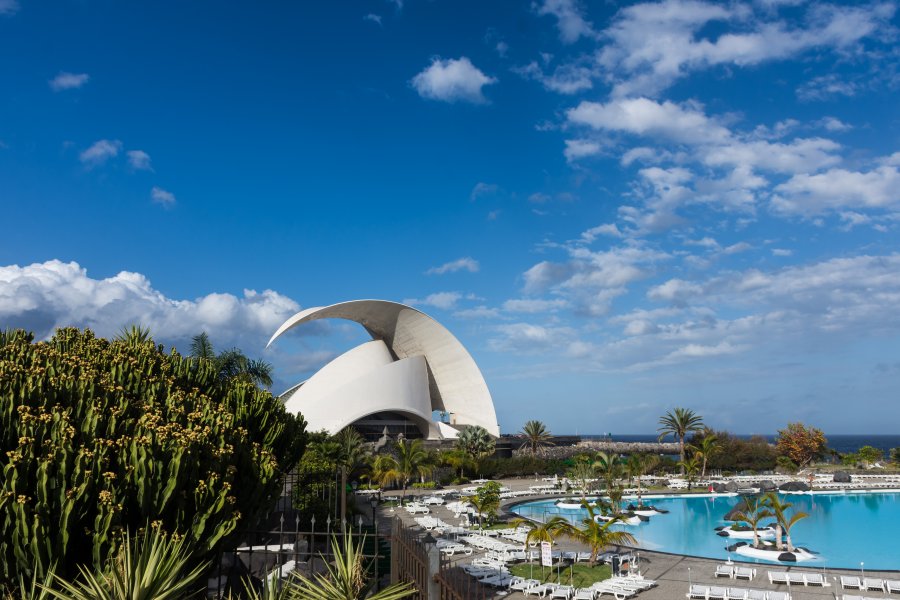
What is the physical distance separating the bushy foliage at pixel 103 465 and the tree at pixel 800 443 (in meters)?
48.7

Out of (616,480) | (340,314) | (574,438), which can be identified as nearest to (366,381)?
(340,314)

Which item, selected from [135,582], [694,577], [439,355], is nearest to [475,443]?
[439,355]

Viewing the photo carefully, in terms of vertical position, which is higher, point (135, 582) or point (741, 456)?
Answer: point (135, 582)

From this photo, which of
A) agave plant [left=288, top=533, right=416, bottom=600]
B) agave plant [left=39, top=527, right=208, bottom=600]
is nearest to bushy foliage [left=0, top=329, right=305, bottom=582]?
agave plant [left=39, top=527, right=208, bottom=600]

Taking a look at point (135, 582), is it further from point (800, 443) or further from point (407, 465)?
point (800, 443)

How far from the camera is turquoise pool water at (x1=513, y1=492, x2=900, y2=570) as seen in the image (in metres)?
21.3

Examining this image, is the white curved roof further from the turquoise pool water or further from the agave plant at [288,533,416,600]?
the agave plant at [288,533,416,600]

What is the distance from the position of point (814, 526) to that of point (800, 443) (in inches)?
967

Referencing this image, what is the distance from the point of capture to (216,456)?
27.5ft

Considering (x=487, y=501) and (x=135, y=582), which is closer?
(x=135, y=582)

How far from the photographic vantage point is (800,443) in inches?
1902

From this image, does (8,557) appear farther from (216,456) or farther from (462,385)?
(462,385)

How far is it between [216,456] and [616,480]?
34.2 meters

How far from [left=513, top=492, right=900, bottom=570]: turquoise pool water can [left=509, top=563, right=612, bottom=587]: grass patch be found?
593cm
